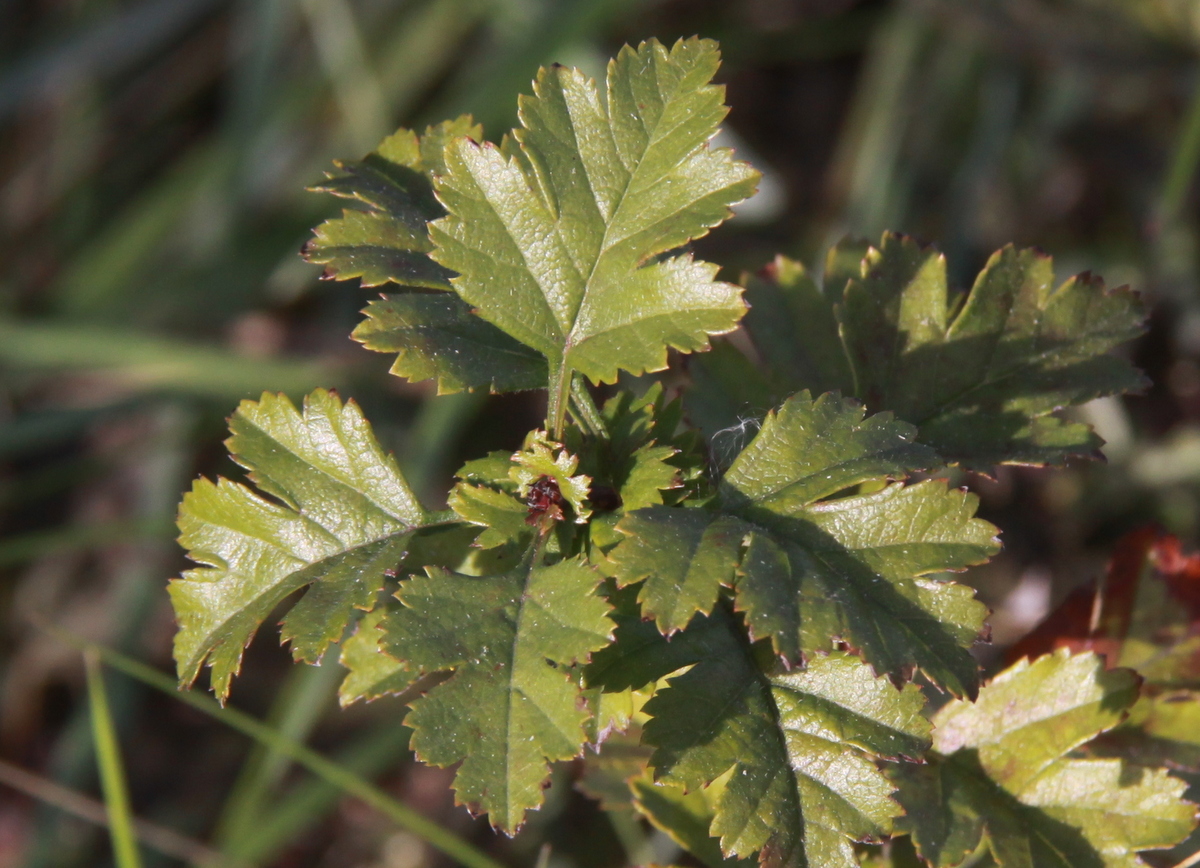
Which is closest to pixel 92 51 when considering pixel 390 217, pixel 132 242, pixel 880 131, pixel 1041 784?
pixel 132 242

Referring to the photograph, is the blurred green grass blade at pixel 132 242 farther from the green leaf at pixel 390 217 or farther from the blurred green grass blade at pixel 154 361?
the green leaf at pixel 390 217

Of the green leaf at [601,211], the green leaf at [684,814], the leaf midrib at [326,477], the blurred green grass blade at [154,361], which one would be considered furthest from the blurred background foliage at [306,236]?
the green leaf at [601,211]

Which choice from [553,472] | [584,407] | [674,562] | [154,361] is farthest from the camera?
[154,361]

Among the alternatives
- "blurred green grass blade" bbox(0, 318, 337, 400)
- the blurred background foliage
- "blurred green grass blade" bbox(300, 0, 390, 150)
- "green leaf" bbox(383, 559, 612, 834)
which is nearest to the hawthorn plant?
"green leaf" bbox(383, 559, 612, 834)

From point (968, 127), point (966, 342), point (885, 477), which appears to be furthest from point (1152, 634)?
point (968, 127)

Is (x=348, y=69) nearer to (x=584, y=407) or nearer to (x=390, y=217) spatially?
(x=390, y=217)

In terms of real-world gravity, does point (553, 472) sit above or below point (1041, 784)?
above

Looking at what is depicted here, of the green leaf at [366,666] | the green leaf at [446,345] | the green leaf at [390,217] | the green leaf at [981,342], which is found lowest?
the green leaf at [366,666]
